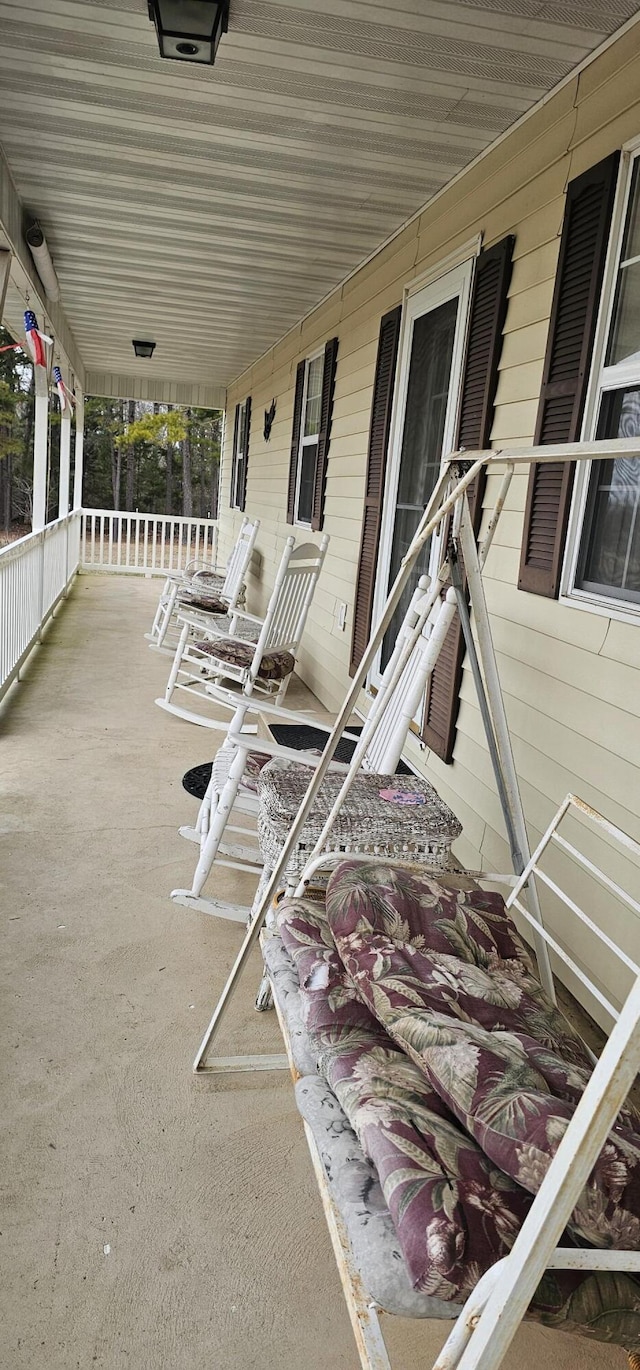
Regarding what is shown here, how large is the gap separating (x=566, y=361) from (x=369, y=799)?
1390 millimetres

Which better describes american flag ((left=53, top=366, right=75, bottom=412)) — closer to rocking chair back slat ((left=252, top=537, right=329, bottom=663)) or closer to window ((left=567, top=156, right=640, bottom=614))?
rocking chair back slat ((left=252, top=537, right=329, bottom=663))

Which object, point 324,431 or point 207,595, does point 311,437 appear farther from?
point 207,595

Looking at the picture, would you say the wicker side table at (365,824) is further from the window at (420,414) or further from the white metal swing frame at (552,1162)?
the window at (420,414)

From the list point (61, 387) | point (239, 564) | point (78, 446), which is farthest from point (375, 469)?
point (78, 446)

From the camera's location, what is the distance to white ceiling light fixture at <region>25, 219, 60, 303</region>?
15.5 ft

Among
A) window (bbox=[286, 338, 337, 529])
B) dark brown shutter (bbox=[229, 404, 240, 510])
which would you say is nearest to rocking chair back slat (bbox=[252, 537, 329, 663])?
window (bbox=[286, 338, 337, 529])

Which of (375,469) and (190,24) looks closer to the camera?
(190,24)

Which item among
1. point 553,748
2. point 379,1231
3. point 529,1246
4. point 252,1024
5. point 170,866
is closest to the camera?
point 529,1246

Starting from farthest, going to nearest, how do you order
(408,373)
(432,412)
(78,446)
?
(78,446), (408,373), (432,412)

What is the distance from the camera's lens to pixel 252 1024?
233 cm

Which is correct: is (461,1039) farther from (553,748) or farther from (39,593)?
(39,593)

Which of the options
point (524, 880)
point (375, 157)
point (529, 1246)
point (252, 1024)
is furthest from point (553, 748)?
point (375, 157)

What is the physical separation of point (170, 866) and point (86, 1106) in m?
1.23

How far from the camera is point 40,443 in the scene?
19.8 ft
